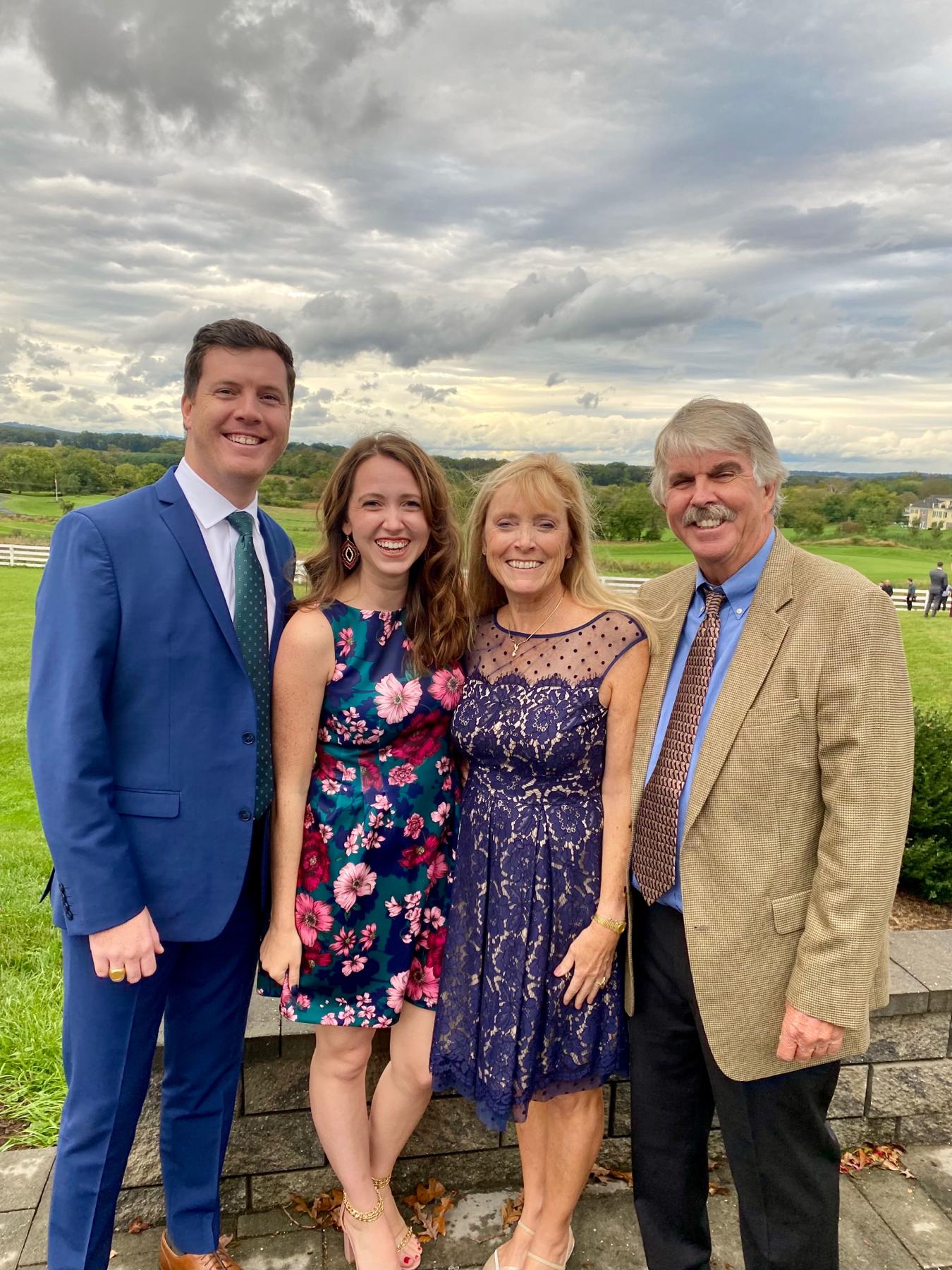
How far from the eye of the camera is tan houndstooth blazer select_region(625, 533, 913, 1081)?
1.93m

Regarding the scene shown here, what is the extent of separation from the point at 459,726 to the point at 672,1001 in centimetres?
98

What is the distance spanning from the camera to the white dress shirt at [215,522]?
2357 mm

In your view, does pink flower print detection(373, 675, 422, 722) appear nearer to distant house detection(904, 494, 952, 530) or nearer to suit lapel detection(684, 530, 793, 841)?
suit lapel detection(684, 530, 793, 841)

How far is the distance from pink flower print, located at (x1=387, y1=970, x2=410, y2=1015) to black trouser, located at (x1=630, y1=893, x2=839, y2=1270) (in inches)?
27.4

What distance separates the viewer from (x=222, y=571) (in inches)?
93.5

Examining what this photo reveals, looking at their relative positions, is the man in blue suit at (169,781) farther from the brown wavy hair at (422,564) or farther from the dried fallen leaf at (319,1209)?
the dried fallen leaf at (319,1209)

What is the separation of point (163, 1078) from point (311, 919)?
2.58ft

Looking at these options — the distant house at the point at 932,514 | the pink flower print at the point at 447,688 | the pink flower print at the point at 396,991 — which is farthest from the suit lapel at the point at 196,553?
the distant house at the point at 932,514

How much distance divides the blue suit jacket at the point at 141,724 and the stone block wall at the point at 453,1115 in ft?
2.73

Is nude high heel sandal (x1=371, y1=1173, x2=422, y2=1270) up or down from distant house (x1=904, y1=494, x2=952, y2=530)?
down

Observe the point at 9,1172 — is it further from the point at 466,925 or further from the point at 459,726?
the point at 459,726

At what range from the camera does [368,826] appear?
7.91ft

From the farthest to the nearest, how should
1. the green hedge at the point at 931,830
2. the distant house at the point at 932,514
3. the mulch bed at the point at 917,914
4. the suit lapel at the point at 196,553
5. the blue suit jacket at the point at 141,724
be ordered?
the distant house at the point at 932,514 → the green hedge at the point at 931,830 → the mulch bed at the point at 917,914 → the suit lapel at the point at 196,553 → the blue suit jacket at the point at 141,724

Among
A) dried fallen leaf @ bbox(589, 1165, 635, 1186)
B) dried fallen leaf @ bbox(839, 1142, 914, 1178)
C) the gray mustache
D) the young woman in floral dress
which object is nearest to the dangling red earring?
the young woman in floral dress
